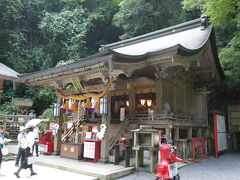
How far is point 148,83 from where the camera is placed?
33.7ft

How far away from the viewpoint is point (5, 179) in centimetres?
573

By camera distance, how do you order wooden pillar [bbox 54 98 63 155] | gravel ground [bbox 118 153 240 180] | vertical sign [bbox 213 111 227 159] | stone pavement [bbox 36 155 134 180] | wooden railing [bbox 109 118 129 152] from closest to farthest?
stone pavement [bbox 36 155 134 180] < gravel ground [bbox 118 153 240 180] < wooden railing [bbox 109 118 129 152] < wooden pillar [bbox 54 98 63 155] < vertical sign [bbox 213 111 227 159]

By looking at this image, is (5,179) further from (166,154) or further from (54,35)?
(54,35)

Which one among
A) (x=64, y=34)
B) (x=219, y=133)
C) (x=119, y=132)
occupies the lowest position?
(x=219, y=133)

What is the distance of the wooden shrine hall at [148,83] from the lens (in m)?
7.68

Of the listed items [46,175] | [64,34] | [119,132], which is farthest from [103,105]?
[64,34]

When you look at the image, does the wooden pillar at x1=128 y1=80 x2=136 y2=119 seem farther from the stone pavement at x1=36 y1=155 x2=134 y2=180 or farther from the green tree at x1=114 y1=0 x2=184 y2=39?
the green tree at x1=114 y1=0 x2=184 y2=39

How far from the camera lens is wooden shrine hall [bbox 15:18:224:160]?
25.2 feet

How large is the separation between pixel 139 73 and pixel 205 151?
518 cm

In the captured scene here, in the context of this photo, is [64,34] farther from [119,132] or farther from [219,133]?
[219,133]

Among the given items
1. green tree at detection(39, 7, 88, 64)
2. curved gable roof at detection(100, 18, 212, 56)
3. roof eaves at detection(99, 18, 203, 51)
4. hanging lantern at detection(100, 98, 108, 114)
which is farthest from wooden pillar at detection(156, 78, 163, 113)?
green tree at detection(39, 7, 88, 64)

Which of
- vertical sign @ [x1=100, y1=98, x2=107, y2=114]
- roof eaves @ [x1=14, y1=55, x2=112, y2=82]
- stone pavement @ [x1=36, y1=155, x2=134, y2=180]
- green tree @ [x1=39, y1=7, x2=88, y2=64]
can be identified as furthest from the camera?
green tree @ [x1=39, y1=7, x2=88, y2=64]

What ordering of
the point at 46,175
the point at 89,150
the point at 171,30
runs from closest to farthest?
the point at 46,175
the point at 89,150
the point at 171,30

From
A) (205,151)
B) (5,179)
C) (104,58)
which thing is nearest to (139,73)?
(104,58)
